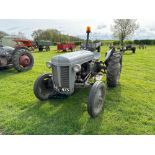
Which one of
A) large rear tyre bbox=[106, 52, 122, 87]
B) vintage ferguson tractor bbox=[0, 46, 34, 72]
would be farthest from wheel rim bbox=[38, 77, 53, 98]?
vintage ferguson tractor bbox=[0, 46, 34, 72]

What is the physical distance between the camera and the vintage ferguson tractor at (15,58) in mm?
8711

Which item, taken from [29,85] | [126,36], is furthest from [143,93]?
[126,36]

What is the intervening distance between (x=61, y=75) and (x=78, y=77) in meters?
0.59

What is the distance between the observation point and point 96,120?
4027 mm

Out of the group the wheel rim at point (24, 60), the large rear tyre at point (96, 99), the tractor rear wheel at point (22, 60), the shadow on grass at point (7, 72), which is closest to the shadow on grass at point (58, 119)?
the large rear tyre at point (96, 99)

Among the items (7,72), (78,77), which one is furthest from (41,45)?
(78,77)

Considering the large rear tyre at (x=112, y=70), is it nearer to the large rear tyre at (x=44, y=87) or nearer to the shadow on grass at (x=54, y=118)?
the shadow on grass at (x=54, y=118)

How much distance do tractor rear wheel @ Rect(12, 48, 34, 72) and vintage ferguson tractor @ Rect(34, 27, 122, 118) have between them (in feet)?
12.2

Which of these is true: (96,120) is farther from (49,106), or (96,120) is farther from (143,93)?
(143,93)

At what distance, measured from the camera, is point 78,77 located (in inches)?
193

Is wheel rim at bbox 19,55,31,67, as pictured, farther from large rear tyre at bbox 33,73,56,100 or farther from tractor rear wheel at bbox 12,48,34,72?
large rear tyre at bbox 33,73,56,100

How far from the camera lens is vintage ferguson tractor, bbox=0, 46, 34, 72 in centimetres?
871

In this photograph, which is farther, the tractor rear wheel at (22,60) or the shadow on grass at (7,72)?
the tractor rear wheel at (22,60)

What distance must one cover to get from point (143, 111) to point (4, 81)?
487cm
